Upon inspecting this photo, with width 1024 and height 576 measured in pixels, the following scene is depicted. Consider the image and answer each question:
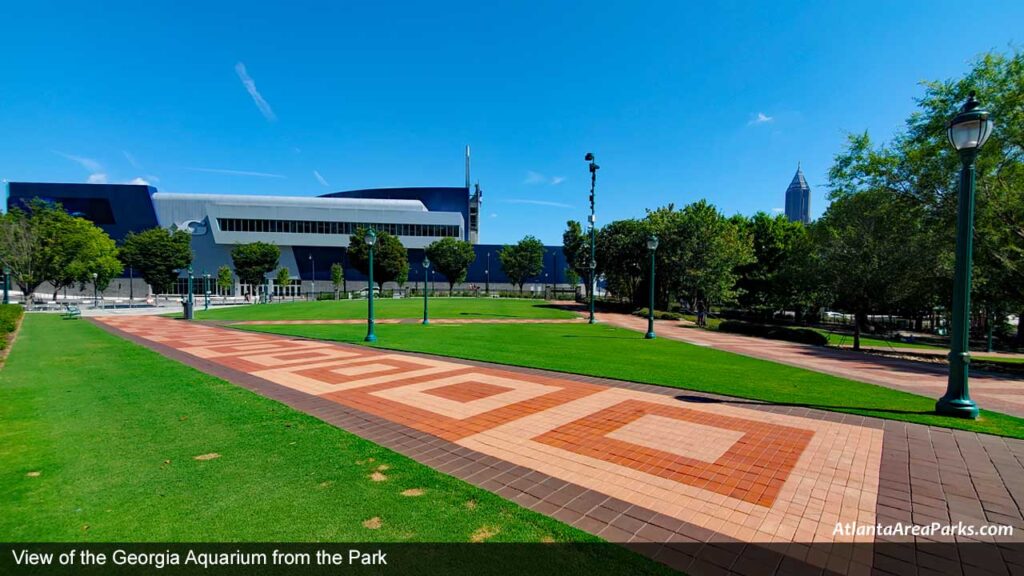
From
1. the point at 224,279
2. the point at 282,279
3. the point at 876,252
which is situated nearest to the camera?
the point at 876,252

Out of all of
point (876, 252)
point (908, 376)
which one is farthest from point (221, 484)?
point (876, 252)

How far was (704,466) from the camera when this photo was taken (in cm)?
484

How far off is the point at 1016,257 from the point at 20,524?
92.9 feet

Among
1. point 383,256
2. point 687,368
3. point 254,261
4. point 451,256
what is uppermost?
point 451,256

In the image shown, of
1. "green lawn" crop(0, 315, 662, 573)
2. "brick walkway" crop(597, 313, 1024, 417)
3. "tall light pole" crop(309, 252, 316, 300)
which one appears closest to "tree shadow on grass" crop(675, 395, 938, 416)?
"brick walkway" crop(597, 313, 1024, 417)

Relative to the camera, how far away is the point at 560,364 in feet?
38.0

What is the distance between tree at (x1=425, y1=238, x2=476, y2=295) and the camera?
242ft

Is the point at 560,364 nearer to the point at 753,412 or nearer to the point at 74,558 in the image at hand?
the point at 753,412

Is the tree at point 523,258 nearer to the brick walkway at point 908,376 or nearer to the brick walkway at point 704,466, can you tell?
the brick walkway at point 908,376

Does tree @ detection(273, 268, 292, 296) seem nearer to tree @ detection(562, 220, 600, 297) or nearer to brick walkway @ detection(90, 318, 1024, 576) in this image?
tree @ detection(562, 220, 600, 297)

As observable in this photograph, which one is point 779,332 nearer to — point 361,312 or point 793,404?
point 793,404

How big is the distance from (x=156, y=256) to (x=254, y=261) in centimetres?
1190

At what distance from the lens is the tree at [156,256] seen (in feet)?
200

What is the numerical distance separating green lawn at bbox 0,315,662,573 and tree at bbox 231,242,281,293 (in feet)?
223
